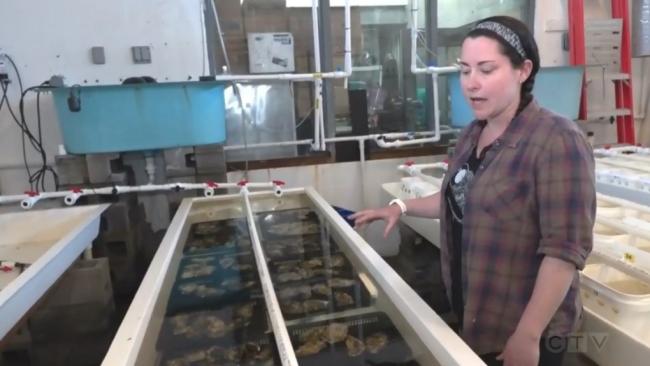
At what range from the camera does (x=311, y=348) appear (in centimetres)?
116

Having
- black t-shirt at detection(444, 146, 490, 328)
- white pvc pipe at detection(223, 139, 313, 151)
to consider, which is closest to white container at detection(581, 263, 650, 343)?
black t-shirt at detection(444, 146, 490, 328)

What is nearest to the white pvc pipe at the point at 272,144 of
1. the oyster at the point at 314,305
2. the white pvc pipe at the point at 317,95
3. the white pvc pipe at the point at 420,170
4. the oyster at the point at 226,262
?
the white pvc pipe at the point at 317,95

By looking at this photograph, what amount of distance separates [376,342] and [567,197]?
23.6 inches

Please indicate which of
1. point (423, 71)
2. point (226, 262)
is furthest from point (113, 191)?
point (423, 71)

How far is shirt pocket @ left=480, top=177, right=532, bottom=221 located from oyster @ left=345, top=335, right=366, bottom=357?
51 centimetres

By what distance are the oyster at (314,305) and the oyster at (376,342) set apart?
0.75 ft

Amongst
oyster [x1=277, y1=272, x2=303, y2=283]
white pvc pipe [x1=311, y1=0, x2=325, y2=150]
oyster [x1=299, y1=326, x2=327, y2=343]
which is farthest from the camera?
white pvc pipe [x1=311, y1=0, x2=325, y2=150]

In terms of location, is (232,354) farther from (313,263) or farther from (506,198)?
(506,198)

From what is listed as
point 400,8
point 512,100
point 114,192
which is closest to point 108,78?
point 114,192

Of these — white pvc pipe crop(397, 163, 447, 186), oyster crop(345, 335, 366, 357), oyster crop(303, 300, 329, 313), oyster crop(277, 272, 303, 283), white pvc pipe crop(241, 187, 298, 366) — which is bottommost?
oyster crop(345, 335, 366, 357)

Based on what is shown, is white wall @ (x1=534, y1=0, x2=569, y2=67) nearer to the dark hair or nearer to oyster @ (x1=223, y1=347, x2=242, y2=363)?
the dark hair

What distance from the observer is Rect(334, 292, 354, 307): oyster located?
1.37 metres

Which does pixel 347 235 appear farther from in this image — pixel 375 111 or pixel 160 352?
pixel 375 111

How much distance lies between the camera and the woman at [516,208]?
0.80 metres
